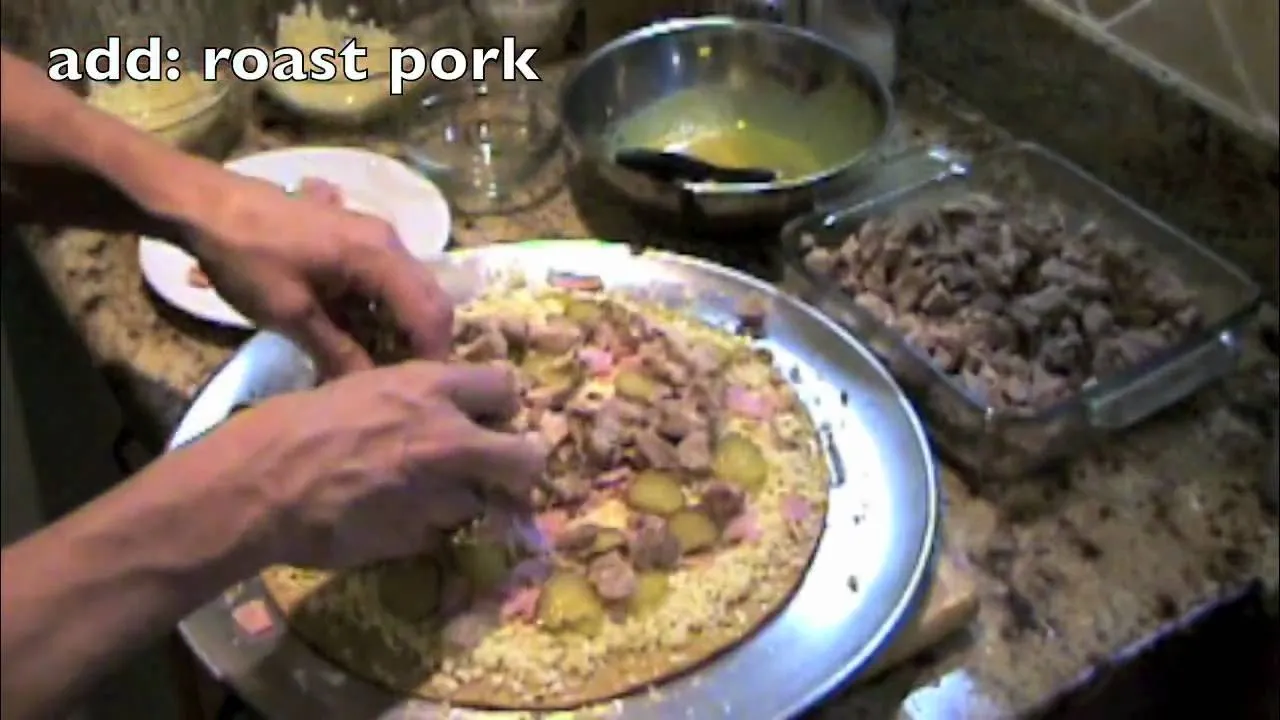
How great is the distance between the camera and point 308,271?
900 mm

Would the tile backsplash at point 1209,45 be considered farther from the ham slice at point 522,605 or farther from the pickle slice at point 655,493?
the ham slice at point 522,605

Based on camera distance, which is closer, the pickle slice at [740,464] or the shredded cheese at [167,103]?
the pickle slice at [740,464]

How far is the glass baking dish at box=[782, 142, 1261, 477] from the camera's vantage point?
0.98m

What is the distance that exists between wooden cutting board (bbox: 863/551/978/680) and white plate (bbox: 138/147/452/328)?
1.43 feet

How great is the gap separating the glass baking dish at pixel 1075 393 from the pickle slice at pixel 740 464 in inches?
4.7

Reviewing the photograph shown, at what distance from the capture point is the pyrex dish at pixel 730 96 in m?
1.27

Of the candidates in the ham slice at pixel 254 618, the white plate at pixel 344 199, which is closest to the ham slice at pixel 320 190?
the white plate at pixel 344 199

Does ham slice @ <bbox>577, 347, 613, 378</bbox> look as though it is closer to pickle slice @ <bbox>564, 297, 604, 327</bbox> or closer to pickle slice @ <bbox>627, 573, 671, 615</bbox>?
pickle slice @ <bbox>564, 297, 604, 327</bbox>

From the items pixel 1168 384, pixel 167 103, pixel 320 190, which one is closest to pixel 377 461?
pixel 320 190

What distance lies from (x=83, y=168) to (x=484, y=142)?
48cm

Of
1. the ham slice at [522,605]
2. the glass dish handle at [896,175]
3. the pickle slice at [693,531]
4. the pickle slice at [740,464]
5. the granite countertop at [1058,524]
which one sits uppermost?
the glass dish handle at [896,175]

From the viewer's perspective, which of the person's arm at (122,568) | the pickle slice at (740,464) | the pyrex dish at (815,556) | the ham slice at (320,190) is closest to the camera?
the person's arm at (122,568)

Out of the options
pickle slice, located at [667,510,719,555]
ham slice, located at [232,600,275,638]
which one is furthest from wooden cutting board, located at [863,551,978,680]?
ham slice, located at [232,600,275,638]

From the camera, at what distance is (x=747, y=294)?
1.11 m
